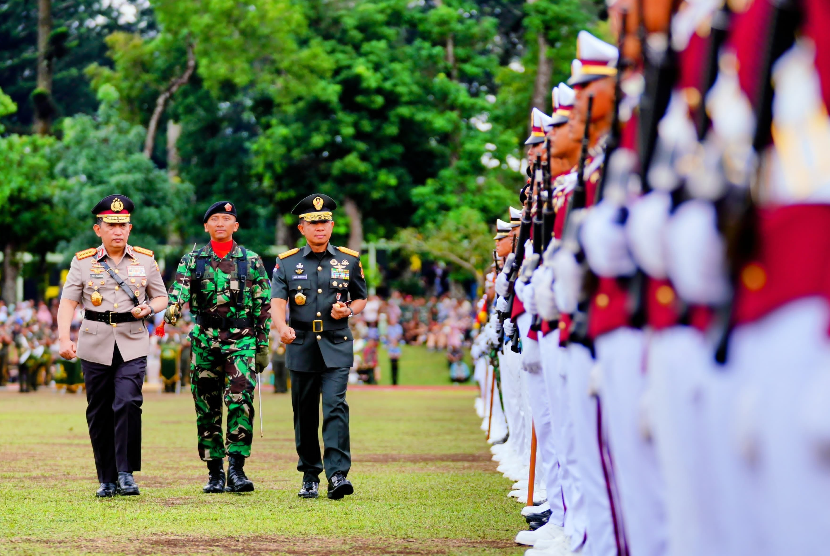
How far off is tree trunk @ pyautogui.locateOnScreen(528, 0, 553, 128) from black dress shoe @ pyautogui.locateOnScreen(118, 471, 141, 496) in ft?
122

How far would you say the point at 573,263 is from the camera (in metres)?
4.86

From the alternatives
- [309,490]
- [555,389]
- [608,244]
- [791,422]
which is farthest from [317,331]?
[791,422]

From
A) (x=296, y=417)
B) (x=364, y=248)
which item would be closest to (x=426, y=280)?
(x=364, y=248)

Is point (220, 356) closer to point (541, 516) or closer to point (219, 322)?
point (219, 322)

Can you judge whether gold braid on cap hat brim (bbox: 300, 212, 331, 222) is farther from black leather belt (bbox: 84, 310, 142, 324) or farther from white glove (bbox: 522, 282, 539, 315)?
white glove (bbox: 522, 282, 539, 315)

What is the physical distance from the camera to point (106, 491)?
32.6 feet

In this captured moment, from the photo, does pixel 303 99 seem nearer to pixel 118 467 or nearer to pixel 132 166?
pixel 132 166

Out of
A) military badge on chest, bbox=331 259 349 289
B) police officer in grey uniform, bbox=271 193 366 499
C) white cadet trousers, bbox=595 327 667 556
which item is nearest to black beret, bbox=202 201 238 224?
police officer in grey uniform, bbox=271 193 366 499

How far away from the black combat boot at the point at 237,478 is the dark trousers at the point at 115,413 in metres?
0.74

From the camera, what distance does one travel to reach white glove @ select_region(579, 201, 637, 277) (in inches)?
168

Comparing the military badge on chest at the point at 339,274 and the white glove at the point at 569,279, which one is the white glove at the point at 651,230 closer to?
the white glove at the point at 569,279

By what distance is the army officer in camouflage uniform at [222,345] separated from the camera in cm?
1044

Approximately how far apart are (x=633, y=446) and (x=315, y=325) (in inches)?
235

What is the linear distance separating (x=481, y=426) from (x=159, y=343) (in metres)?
15.1
